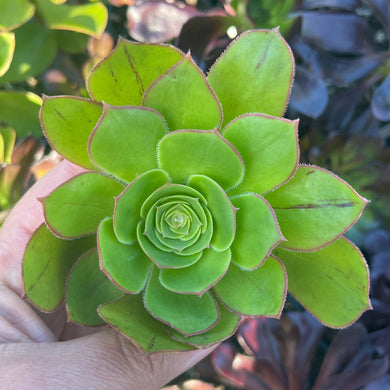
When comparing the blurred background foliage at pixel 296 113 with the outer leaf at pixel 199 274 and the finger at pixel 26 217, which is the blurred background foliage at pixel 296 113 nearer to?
the finger at pixel 26 217

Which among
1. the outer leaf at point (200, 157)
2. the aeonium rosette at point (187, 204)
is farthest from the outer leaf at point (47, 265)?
the outer leaf at point (200, 157)

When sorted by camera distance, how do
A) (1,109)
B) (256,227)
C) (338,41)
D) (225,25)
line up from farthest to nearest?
(1,109) → (338,41) → (225,25) → (256,227)

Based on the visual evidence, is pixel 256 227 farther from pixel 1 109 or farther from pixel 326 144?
pixel 1 109

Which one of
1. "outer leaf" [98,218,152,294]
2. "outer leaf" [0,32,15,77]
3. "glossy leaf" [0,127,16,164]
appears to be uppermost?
"outer leaf" [0,32,15,77]

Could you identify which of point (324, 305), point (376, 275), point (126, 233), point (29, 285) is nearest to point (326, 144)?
point (376, 275)

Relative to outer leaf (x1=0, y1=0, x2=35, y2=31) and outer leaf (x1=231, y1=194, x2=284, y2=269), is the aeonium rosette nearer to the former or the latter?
outer leaf (x1=231, y1=194, x2=284, y2=269)

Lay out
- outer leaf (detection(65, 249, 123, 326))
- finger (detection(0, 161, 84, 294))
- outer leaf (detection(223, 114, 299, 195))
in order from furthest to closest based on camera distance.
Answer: finger (detection(0, 161, 84, 294)) < outer leaf (detection(65, 249, 123, 326)) < outer leaf (detection(223, 114, 299, 195))

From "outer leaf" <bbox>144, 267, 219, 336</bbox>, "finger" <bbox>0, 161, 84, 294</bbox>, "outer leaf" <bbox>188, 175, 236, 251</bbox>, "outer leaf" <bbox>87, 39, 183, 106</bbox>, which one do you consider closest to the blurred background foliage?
"finger" <bbox>0, 161, 84, 294</bbox>
